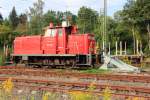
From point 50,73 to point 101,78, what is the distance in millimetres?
3522

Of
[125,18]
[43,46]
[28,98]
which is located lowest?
[28,98]

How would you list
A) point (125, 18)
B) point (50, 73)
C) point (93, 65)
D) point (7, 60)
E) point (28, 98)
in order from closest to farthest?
point (28, 98)
point (50, 73)
point (93, 65)
point (7, 60)
point (125, 18)

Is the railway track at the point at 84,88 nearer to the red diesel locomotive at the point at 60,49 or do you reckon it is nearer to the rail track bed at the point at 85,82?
the rail track bed at the point at 85,82

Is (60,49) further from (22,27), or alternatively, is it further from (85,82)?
(22,27)

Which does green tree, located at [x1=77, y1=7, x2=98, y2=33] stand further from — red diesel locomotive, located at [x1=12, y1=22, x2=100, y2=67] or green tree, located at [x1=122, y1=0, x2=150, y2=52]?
red diesel locomotive, located at [x1=12, y1=22, x2=100, y2=67]

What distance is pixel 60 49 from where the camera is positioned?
24953 mm

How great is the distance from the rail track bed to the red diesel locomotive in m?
4.27

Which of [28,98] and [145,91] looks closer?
[28,98]

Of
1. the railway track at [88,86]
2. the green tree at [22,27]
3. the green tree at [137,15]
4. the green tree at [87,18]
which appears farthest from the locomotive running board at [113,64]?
the green tree at [87,18]

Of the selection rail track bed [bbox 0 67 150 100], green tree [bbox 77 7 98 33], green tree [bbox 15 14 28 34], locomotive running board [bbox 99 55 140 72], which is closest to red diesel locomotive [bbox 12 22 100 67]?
locomotive running board [bbox 99 55 140 72]

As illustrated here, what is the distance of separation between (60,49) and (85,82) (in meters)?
9.63

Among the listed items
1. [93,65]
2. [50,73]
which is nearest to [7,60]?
[93,65]

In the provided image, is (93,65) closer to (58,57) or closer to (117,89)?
(58,57)

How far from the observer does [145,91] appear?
12.2 m
